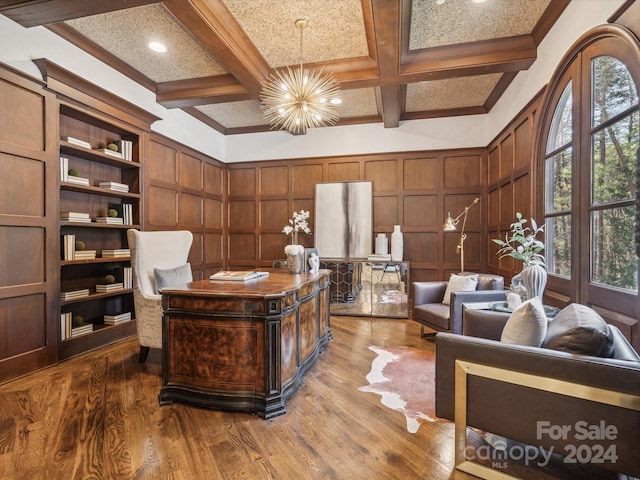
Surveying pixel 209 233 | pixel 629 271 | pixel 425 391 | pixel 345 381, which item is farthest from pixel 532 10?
pixel 209 233

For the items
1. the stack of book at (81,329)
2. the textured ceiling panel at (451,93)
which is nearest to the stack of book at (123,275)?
the stack of book at (81,329)

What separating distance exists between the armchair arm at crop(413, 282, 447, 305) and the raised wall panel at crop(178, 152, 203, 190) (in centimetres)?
377

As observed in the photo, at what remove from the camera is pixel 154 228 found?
14.0ft

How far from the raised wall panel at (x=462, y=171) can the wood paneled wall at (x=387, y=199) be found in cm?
1

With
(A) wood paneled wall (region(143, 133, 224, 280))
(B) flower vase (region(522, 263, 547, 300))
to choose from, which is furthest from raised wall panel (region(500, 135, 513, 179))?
(A) wood paneled wall (region(143, 133, 224, 280))

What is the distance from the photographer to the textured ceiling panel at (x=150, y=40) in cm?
289

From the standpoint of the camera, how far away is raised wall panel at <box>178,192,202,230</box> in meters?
4.83

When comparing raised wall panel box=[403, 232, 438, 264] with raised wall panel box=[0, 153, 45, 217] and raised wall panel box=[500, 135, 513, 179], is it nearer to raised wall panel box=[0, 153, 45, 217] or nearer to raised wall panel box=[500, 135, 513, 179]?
raised wall panel box=[500, 135, 513, 179]

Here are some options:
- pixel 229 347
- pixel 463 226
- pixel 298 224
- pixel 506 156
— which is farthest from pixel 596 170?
pixel 298 224

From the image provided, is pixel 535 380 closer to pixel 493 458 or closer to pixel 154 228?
pixel 493 458

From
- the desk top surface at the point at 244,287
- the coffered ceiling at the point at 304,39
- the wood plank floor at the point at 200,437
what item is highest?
the coffered ceiling at the point at 304,39

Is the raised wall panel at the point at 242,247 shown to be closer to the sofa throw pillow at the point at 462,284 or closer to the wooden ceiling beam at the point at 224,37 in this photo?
the wooden ceiling beam at the point at 224,37

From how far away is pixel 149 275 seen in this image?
3.03 m

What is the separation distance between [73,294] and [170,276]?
1.16 m
